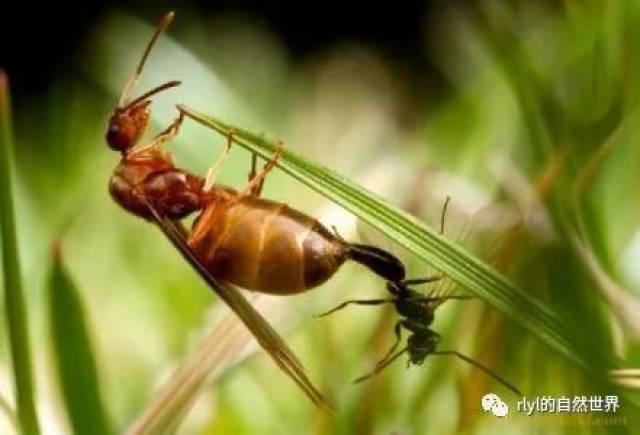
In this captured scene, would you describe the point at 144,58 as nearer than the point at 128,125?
No

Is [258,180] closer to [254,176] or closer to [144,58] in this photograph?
[254,176]

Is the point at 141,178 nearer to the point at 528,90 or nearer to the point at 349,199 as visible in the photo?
the point at 349,199

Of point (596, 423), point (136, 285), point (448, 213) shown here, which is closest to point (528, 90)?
point (448, 213)

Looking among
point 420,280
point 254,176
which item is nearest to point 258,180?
point 254,176

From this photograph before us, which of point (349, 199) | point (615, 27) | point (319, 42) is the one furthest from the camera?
point (319, 42)

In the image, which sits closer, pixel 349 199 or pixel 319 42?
pixel 349 199

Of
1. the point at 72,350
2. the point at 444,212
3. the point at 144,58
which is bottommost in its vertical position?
the point at 72,350
